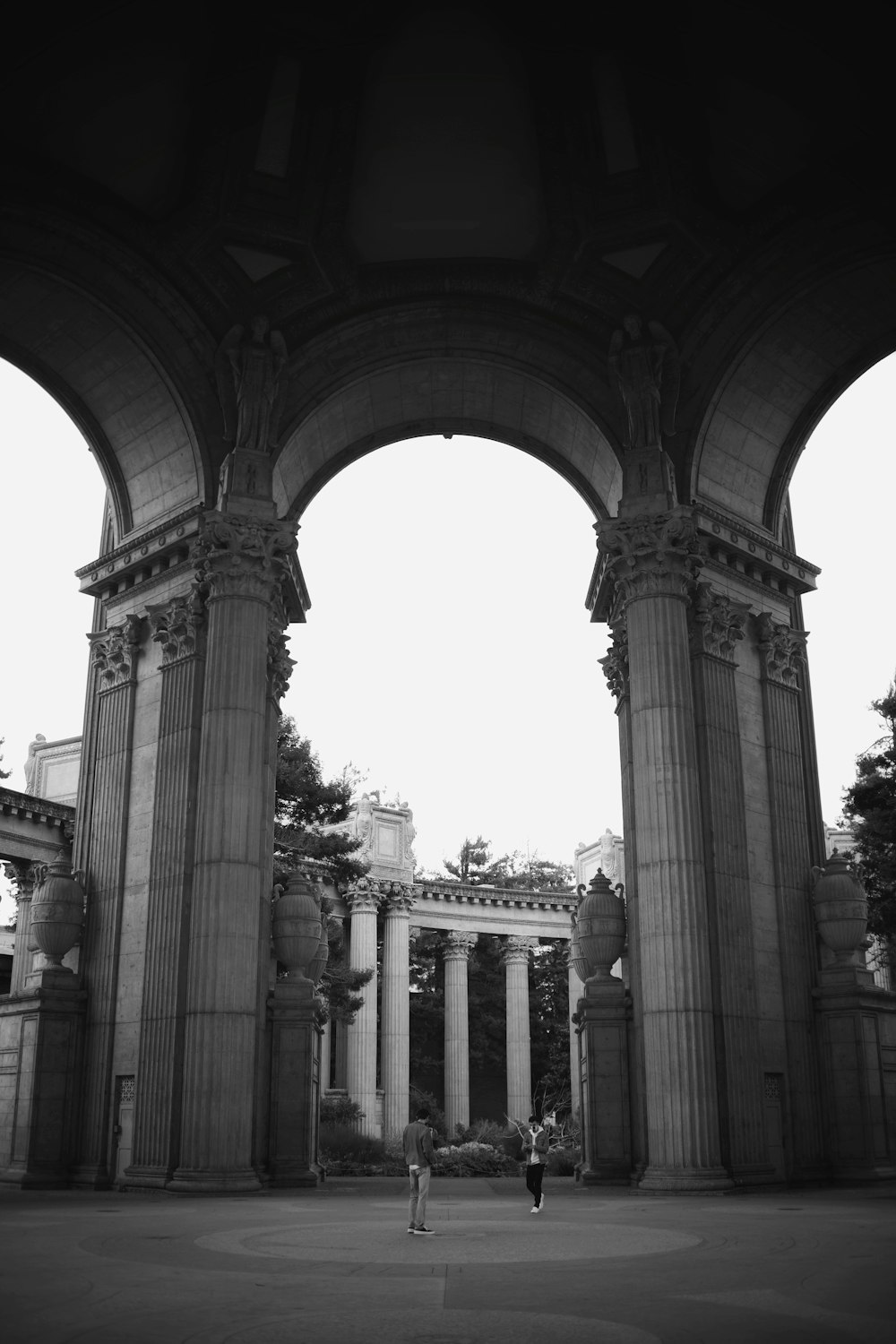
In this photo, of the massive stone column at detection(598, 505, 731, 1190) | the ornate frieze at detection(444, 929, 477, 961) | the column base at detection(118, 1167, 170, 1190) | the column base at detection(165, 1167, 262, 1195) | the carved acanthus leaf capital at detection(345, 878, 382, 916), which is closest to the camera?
the column base at detection(165, 1167, 262, 1195)

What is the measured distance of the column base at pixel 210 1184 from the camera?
23453 mm

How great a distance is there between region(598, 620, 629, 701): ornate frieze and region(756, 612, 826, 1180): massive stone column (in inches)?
126

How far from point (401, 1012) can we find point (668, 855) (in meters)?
35.4

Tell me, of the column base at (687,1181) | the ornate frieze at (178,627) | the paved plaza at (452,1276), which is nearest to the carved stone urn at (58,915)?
the ornate frieze at (178,627)

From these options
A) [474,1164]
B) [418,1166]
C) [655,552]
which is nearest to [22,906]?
[474,1164]

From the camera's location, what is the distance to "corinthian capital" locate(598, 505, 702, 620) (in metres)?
27.6

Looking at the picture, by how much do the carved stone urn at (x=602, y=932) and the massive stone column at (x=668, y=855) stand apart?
6.62ft

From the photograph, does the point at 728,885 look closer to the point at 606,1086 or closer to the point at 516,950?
the point at 606,1086

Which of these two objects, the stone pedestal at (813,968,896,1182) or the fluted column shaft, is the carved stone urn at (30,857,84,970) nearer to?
the stone pedestal at (813,968,896,1182)

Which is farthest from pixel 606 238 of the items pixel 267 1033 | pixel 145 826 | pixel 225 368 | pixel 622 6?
pixel 267 1033

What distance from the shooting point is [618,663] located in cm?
3055

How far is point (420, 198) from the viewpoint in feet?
94.8

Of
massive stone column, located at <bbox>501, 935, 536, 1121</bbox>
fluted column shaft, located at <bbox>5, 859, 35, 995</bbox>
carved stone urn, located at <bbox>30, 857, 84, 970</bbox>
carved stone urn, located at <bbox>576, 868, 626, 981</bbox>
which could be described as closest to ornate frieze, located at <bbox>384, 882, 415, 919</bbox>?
massive stone column, located at <bbox>501, 935, 536, 1121</bbox>

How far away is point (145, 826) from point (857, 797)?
819 inches
